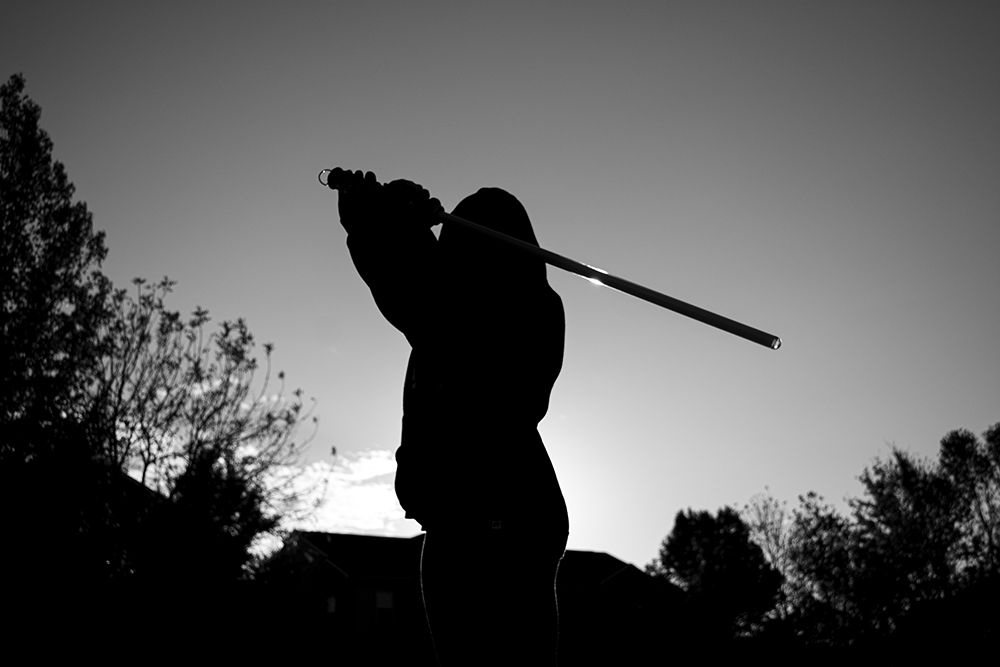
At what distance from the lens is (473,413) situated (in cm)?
169

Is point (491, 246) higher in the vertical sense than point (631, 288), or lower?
higher

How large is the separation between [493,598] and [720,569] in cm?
5288

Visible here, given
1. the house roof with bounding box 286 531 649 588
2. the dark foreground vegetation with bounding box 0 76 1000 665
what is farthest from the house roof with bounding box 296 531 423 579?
the dark foreground vegetation with bounding box 0 76 1000 665

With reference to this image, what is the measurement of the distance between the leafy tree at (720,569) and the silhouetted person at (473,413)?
32.1 meters

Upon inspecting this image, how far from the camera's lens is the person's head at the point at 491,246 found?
1871mm

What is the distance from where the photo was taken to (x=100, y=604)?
1164 centimetres

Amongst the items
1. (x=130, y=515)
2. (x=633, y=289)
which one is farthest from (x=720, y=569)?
(x=633, y=289)

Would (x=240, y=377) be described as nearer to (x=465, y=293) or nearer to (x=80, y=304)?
(x=80, y=304)

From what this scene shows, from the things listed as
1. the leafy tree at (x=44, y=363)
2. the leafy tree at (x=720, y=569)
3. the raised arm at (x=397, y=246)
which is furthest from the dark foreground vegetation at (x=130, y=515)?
the leafy tree at (x=720, y=569)

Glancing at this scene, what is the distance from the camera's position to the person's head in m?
1.87

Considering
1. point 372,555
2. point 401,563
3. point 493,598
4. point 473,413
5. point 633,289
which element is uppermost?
point 372,555

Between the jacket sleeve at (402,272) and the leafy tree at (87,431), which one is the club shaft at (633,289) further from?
the leafy tree at (87,431)

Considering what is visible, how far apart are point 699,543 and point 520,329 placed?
59.0 m

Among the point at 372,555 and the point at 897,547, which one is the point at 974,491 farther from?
the point at 372,555
